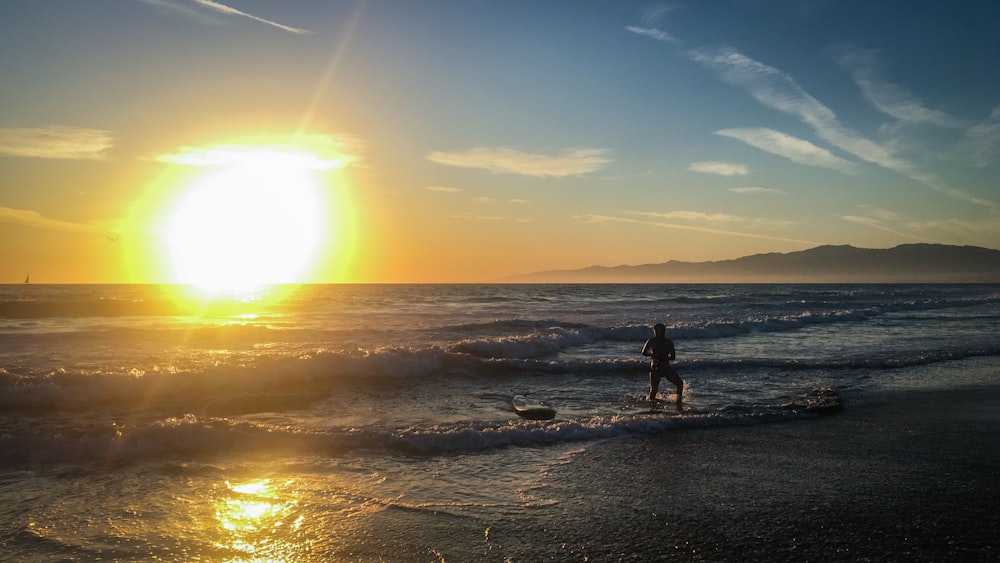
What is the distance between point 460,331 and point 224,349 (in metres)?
12.1

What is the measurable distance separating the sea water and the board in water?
0.33m

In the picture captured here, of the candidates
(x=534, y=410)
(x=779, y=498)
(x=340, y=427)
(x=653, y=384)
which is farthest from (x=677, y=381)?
(x=340, y=427)

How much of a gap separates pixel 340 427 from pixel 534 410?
358 centimetres

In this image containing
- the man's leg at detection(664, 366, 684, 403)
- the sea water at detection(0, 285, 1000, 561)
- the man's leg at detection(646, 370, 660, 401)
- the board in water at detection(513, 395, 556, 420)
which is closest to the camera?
the sea water at detection(0, 285, 1000, 561)

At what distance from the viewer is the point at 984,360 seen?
18797mm

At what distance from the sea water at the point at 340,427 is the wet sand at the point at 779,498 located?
54 cm

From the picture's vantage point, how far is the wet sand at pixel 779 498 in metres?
5.54

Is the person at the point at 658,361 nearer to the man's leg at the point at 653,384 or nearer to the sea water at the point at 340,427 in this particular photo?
the man's leg at the point at 653,384

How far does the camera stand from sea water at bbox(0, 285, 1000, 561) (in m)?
6.05

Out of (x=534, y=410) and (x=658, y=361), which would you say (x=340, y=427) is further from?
(x=658, y=361)

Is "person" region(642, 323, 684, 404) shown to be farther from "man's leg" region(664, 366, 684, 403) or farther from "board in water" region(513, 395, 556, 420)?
"board in water" region(513, 395, 556, 420)

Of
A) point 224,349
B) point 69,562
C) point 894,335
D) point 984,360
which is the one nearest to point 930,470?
point 69,562

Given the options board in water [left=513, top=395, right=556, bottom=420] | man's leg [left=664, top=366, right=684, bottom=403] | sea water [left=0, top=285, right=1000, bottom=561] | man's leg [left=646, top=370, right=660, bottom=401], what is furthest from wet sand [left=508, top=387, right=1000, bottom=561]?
man's leg [left=646, top=370, right=660, bottom=401]

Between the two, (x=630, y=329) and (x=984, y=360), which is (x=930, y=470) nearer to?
(x=984, y=360)
